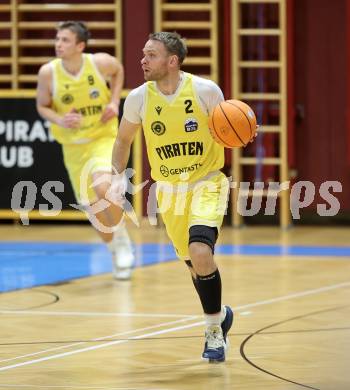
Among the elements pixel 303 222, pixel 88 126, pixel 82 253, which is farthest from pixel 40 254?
pixel 303 222

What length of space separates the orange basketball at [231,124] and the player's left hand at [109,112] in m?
3.23

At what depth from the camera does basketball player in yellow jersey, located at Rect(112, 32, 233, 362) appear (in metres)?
5.99

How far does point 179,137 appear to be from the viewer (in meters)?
6.01

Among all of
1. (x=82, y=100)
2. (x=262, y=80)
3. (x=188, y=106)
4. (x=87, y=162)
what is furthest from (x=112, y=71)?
(x=262, y=80)

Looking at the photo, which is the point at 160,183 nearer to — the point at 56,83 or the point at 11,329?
the point at 11,329

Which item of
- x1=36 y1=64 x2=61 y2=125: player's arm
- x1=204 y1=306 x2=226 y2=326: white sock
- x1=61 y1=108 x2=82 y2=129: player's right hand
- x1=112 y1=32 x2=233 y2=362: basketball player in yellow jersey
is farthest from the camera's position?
x1=36 y1=64 x2=61 y2=125: player's arm

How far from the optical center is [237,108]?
19.1ft

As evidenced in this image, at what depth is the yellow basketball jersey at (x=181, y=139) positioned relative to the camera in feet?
19.7

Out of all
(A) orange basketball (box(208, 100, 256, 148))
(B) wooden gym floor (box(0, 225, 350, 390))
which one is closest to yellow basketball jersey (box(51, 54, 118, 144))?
(B) wooden gym floor (box(0, 225, 350, 390))

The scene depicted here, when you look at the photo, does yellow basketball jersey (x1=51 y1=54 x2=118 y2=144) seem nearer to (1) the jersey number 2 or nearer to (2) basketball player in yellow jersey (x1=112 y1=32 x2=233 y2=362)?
(2) basketball player in yellow jersey (x1=112 y1=32 x2=233 y2=362)

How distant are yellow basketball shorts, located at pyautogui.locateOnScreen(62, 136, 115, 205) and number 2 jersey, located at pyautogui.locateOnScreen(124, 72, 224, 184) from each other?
2.89 metres

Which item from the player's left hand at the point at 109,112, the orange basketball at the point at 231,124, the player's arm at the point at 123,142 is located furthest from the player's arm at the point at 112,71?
the orange basketball at the point at 231,124

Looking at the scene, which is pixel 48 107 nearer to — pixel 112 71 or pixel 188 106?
pixel 112 71

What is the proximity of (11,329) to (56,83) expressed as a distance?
2981 millimetres
